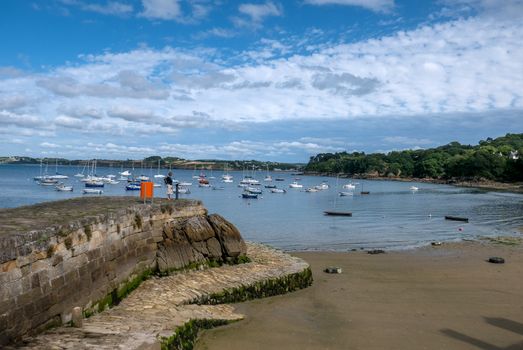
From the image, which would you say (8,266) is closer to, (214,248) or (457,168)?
(214,248)

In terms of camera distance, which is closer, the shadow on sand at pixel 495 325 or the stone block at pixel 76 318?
the stone block at pixel 76 318

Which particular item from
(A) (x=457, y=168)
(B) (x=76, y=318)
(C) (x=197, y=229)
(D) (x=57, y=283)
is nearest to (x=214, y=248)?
(C) (x=197, y=229)

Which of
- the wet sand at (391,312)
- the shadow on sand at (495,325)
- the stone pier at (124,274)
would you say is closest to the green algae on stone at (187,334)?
the stone pier at (124,274)

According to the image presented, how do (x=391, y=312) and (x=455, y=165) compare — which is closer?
(x=391, y=312)

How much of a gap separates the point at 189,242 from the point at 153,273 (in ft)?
4.37

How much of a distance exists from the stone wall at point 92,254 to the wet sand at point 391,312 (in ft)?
7.33

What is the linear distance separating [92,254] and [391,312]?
7.44m

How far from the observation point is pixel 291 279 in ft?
43.3

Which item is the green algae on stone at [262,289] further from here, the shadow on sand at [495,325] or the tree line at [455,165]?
the tree line at [455,165]

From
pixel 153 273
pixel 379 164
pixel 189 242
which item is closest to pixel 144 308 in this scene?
pixel 153 273

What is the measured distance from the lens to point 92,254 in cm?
856

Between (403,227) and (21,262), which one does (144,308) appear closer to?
(21,262)

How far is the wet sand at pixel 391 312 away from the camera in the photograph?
938cm

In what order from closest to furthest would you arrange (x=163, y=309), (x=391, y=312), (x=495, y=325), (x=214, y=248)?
(x=163, y=309) < (x=495, y=325) < (x=391, y=312) < (x=214, y=248)
